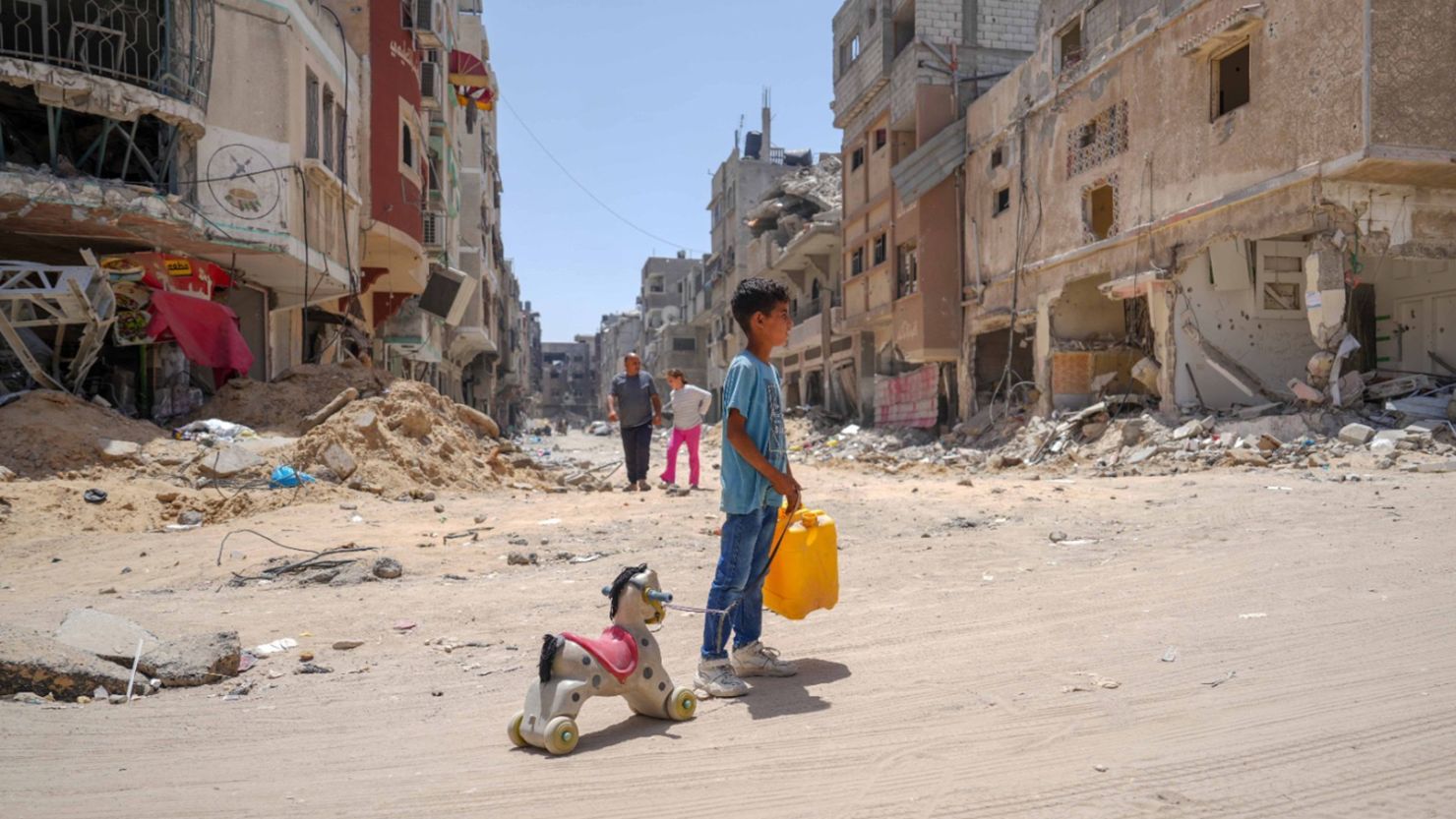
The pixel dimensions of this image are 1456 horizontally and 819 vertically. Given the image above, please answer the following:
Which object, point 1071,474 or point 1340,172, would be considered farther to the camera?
point 1071,474

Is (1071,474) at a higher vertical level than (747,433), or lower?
lower

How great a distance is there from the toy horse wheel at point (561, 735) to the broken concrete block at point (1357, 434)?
12.9 metres

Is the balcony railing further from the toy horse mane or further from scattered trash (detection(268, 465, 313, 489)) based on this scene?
the toy horse mane

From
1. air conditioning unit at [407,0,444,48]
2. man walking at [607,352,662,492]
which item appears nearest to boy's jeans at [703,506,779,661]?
man walking at [607,352,662,492]

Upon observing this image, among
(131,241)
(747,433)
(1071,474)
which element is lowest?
(1071,474)

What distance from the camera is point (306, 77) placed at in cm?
1516

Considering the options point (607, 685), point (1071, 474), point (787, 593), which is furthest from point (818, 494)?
point (607, 685)

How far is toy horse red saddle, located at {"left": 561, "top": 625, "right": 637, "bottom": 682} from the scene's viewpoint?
3.26m

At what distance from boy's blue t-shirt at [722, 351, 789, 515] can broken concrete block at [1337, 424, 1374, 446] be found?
39.0 feet

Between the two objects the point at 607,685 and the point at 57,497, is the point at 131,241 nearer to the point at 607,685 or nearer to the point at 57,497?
the point at 57,497

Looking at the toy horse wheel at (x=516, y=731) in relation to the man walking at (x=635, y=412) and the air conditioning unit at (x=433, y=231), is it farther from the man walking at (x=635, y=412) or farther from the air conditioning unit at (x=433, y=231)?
the air conditioning unit at (x=433, y=231)

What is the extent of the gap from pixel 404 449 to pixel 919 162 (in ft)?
59.6

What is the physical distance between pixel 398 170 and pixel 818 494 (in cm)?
1189

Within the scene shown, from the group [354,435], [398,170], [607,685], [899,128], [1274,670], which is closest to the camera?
[607,685]
